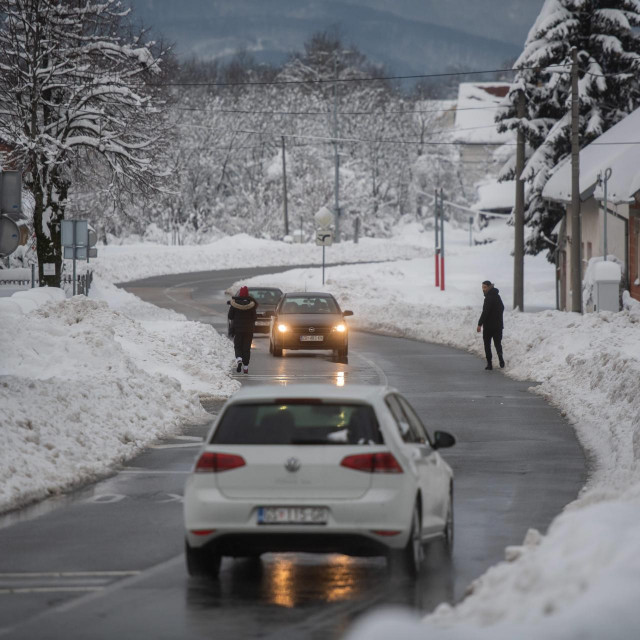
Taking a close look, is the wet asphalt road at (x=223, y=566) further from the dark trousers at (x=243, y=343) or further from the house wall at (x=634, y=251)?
the house wall at (x=634, y=251)

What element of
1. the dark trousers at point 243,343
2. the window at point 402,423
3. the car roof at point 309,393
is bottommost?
the dark trousers at point 243,343

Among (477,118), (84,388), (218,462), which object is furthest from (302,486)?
(477,118)

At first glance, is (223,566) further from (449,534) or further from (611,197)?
(611,197)

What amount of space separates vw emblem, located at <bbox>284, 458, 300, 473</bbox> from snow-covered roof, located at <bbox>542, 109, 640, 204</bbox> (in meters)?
29.6

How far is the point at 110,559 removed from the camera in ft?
37.2

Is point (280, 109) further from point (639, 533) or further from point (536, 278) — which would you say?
point (639, 533)

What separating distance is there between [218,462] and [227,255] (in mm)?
92511

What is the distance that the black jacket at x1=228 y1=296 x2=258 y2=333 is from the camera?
30.5 metres

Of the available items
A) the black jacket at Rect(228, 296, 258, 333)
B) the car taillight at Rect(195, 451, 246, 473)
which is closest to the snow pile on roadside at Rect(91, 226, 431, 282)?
the black jacket at Rect(228, 296, 258, 333)

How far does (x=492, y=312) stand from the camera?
104 feet

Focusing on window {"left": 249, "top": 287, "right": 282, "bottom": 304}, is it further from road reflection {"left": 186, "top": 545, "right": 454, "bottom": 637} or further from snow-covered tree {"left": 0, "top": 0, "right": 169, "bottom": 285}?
road reflection {"left": 186, "top": 545, "right": 454, "bottom": 637}

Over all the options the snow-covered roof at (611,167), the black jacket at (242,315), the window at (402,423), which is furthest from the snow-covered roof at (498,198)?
the window at (402,423)

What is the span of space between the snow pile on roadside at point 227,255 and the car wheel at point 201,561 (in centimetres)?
7654

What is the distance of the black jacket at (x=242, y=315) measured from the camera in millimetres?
30500
